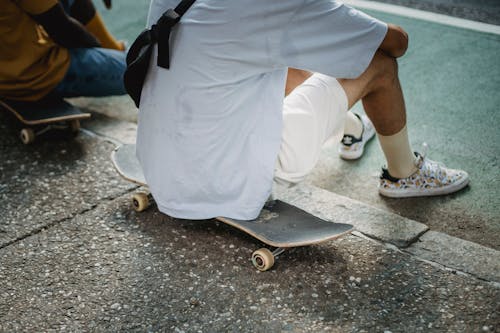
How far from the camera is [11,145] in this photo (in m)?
3.25

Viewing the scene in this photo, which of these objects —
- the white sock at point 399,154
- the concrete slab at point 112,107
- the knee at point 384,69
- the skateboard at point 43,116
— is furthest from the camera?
the concrete slab at point 112,107

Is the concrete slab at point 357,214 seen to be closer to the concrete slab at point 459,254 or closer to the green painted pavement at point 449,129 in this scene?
the concrete slab at point 459,254

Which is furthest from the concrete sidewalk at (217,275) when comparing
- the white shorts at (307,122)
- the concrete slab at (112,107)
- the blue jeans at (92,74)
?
the concrete slab at (112,107)

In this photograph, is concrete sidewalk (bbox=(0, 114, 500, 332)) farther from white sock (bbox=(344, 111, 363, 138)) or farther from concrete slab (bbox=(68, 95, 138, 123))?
concrete slab (bbox=(68, 95, 138, 123))

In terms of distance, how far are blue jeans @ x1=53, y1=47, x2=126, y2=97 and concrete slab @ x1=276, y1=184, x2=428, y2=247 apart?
4.26ft

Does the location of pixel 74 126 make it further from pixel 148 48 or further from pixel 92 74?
pixel 148 48

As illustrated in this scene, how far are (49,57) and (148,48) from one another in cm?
123

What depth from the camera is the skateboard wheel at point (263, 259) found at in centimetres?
216

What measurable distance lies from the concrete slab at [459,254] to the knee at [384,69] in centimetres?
64

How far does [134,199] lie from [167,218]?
18cm

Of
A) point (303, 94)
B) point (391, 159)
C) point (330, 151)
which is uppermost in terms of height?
point (303, 94)

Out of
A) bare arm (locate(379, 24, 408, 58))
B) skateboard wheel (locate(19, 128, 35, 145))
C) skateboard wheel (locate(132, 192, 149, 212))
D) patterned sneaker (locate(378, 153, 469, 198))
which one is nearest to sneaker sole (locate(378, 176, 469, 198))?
patterned sneaker (locate(378, 153, 469, 198))

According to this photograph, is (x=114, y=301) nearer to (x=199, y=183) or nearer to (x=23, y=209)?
(x=199, y=183)

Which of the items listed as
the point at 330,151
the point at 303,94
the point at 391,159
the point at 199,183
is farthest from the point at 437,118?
the point at 199,183
